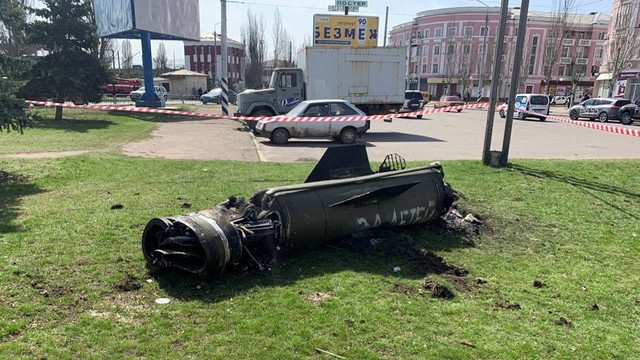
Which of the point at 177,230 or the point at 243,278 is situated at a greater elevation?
the point at 177,230

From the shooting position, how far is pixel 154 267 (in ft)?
14.2

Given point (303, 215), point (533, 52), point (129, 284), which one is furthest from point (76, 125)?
point (533, 52)

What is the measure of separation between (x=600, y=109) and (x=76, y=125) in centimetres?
3039

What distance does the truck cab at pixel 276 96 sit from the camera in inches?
736

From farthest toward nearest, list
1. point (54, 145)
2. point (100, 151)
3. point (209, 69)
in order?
point (209, 69) < point (54, 145) < point (100, 151)

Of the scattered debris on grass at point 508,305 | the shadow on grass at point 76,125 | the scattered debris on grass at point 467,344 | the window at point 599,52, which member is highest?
the window at point 599,52

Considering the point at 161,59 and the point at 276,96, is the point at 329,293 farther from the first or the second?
the point at 161,59

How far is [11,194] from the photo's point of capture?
720cm

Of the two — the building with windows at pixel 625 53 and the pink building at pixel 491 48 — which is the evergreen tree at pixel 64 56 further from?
the pink building at pixel 491 48

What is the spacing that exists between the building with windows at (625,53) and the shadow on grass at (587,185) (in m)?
41.6

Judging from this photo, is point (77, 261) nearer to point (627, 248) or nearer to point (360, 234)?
point (360, 234)

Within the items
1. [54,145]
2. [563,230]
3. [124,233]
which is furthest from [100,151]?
[563,230]

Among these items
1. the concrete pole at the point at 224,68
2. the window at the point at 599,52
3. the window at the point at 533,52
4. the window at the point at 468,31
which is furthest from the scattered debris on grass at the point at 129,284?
the window at the point at 599,52

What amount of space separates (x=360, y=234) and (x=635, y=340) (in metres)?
2.76
